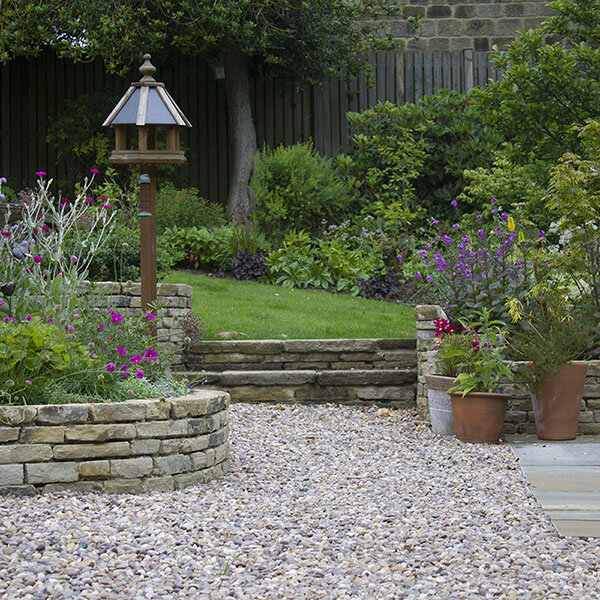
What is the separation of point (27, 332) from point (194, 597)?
1.95m

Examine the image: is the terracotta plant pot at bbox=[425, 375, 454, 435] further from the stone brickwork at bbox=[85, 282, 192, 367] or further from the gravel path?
the stone brickwork at bbox=[85, 282, 192, 367]

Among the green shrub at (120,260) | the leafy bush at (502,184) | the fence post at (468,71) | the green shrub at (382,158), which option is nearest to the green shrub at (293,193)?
the green shrub at (382,158)

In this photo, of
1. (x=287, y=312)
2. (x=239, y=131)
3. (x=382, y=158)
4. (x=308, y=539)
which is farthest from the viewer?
(x=239, y=131)

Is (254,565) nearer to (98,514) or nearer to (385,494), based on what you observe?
(98,514)

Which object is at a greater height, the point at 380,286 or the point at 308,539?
the point at 380,286

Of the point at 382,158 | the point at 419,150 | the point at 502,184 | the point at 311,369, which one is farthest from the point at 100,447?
the point at 382,158

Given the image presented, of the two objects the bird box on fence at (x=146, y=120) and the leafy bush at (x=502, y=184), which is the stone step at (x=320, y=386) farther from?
the leafy bush at (x=502, y=184)

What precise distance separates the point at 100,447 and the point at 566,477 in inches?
92.8

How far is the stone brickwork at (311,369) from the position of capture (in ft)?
21.7

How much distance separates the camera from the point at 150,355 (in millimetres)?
4930

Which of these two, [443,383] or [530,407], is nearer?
[443,383]

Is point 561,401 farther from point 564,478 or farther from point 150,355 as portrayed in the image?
point 150,355

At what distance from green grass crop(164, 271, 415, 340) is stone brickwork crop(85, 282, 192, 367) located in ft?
1.16

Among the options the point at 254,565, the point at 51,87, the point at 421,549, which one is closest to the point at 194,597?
the point at 254,565
